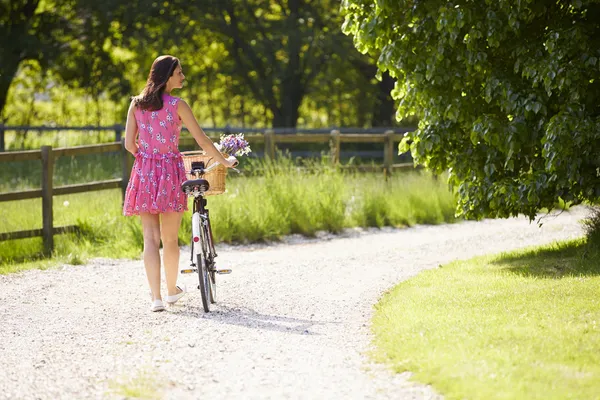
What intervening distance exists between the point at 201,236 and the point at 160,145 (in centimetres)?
79

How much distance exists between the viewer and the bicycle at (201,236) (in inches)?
292

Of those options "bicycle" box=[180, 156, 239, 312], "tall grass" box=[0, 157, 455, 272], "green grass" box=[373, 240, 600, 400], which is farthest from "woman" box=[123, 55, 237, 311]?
"tall grass" box=[0, 157, 455, 272]

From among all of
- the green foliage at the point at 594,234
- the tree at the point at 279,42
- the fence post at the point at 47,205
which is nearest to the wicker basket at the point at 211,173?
the green foliage at the point at 594,234

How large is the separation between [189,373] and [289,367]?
1.99 feet

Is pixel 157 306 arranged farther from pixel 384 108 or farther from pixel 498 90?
pixel 384 108

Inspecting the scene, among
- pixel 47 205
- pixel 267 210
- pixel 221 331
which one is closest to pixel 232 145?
pixel 221 331

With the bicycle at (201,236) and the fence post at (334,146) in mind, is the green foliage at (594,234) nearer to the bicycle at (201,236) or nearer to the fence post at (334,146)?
the bicycle at (201,236)

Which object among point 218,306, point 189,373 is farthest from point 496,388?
point 218,306

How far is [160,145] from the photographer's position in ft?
24.6

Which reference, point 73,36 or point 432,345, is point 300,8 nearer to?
point 73,36

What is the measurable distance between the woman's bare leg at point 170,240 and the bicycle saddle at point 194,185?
11.3 inches

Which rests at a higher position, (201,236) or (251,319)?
(201,236)

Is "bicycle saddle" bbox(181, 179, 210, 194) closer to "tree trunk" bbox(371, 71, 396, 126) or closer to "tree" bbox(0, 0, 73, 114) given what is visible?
"tree" bbox(0, 0, 73, 114)

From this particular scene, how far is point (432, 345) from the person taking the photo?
19.6 feet
